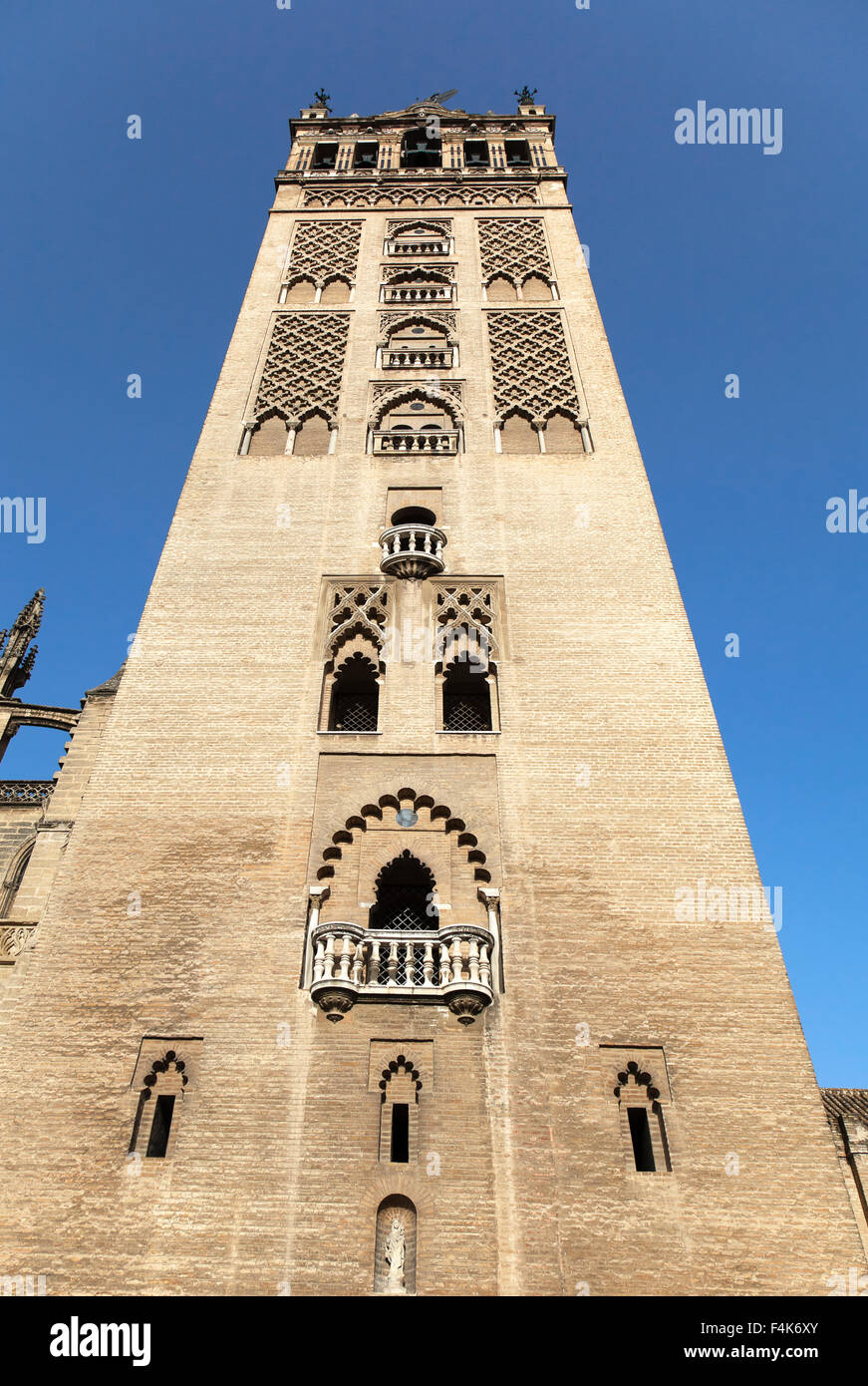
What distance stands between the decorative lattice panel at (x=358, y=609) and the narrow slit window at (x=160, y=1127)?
17.9ft

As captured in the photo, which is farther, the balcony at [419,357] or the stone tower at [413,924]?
the balcony at [419,357]

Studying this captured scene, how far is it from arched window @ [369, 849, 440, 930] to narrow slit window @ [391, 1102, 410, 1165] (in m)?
2.02

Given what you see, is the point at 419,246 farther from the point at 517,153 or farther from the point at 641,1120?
the point at 641,1120

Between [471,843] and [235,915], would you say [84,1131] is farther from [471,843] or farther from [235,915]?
[471,843]

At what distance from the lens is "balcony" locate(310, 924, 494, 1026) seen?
30.7ft

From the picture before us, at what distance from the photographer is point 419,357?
Result: 1734cm

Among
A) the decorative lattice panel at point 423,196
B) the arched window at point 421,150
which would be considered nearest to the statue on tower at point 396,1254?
the decorative lattice panel at point 423,196

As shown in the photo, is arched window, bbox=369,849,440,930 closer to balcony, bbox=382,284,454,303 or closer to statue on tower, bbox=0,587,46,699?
statue on tower, bbox=0,587,46,699

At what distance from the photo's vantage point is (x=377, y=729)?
11.9 metres

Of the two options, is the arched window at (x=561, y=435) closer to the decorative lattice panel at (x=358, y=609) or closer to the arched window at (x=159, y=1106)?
the decorative lattice panel at (x=358, y=609)

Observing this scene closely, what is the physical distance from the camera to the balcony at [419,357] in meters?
17.2

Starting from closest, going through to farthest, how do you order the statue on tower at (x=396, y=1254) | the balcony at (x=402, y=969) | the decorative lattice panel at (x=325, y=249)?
the statue on tower at (x=396, y=1254), the balcony at (x=402, y=969), the decorative lattice panel at (x=325, y=249)

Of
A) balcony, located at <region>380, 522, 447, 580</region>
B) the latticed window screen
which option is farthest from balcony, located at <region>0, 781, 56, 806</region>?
balcony, located at <region>380, 522, 447, 580</region>
